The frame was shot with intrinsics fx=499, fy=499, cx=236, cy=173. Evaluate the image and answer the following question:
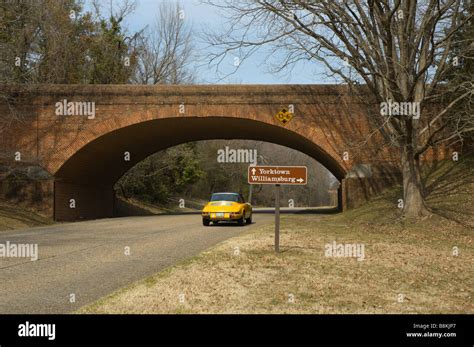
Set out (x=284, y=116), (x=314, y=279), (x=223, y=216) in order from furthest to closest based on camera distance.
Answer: (x=284, y=116), (x=223, y=216), (x=314, y=279)

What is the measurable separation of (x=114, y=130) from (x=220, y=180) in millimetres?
42520

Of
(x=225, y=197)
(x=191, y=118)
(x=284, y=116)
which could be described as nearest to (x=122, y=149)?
(x=191, y=118)

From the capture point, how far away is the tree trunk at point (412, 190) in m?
16.0

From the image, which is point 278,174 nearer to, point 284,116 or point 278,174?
point 278,174

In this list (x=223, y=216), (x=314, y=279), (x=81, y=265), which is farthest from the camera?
(x=223, y=216)

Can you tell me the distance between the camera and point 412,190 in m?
16.2

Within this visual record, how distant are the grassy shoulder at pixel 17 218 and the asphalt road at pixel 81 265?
4.93 m

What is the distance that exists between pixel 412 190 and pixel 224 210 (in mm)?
6852

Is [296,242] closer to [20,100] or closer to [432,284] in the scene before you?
[432,284]

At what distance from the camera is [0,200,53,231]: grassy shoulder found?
19656 mm

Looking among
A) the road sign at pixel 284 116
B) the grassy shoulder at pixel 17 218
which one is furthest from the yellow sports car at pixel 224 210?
the grassy shoulder at pixel 17 218

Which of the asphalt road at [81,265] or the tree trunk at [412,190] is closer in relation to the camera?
the asphalt road at [81,265]

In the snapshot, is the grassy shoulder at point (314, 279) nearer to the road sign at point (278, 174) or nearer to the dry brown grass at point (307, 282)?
the dry brown grass at point (307, 282)

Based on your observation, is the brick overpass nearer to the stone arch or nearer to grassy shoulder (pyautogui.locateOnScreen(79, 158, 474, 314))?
the stone arch
